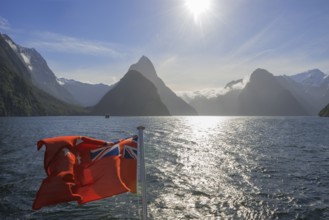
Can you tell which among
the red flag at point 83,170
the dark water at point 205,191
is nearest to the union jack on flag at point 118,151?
the red flag at point 83,170

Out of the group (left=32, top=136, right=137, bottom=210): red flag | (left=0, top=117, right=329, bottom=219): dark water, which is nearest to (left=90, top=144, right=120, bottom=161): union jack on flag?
(left=32, top=136, right=137, bottom=210): red flag

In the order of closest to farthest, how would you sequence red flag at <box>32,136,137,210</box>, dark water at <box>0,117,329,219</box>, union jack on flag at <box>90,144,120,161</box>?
1. red flag at <box>32,136,137,210</box>
2. union jack on flag at <box>90,144,120,161</box>
3. dark water at <box>0,117,329,219</box>

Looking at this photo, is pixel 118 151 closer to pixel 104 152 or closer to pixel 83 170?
pixel 104 152

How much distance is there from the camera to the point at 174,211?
74.8 feet

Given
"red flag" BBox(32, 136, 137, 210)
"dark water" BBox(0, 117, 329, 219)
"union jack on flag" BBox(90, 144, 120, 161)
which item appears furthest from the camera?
"dark water" BBox(0, 117, 329, 219)

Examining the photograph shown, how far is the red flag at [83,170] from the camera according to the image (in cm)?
1102

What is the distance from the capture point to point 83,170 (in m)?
12.5

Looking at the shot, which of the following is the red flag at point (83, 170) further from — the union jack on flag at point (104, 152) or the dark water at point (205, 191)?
the dark water at point (205, 191)

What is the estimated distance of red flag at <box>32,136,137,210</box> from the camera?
434 inches

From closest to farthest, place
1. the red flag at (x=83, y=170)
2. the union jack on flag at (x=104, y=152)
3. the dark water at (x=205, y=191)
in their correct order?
the red flag at (x=83, y=170)
the union jack on flag at (x=104, y=152)
the dark water at (x=205, y=191)

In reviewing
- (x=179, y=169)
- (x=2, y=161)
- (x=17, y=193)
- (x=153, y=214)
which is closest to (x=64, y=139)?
(x=153, y=214)

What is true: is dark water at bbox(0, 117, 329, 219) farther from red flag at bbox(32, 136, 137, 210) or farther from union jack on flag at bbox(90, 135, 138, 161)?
red flag at bbox(32, 136, 137, 210)

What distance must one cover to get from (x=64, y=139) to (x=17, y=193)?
18599 millimetres

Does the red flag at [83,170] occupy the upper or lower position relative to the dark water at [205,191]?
upper
